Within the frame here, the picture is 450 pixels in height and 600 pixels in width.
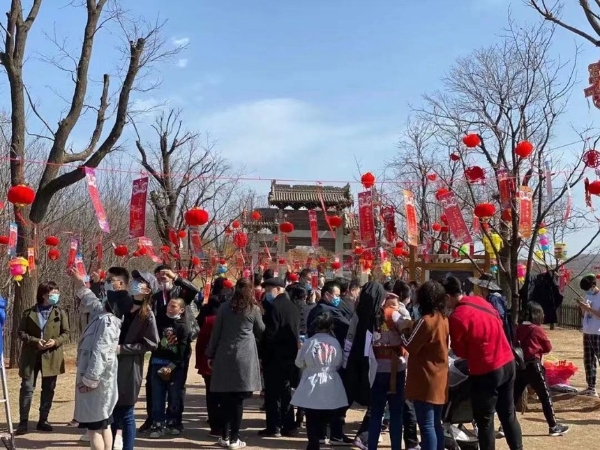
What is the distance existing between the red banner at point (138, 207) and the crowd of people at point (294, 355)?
3.80 metres

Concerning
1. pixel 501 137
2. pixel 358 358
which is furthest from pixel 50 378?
pixel 501 137

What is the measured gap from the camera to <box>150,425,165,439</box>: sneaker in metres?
7.13

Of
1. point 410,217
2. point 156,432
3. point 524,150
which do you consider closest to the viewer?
point 156,432

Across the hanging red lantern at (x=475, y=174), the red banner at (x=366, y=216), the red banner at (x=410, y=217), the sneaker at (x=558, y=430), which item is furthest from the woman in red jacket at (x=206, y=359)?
the red banner at (x=410, y=217)

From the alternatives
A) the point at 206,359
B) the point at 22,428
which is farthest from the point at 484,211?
the point at 22,428

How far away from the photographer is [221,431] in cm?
721

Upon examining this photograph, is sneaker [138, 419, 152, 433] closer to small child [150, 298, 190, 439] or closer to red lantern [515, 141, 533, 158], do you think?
small child [150, 298, 190, 439]

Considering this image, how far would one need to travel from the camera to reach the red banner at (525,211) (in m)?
9.13

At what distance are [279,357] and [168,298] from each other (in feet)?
4.92

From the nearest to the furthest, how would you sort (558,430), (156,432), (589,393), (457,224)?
(156,432) < (558,430) < (589,393) < (457,224)

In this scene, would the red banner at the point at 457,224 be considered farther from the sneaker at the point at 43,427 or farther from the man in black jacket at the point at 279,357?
the sneaker at the point at 43,427

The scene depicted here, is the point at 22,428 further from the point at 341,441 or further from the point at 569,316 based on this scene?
the point at 569,316

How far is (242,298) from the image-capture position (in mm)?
6566

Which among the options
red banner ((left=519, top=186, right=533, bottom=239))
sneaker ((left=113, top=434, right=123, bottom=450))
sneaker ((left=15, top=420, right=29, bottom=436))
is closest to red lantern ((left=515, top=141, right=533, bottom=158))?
red banner ((left=519, top=186, right=533, bottom=239))
